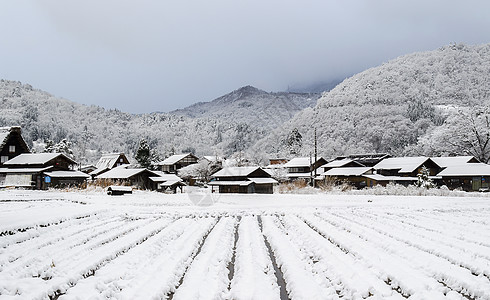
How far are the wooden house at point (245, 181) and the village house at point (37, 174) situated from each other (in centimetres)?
2018

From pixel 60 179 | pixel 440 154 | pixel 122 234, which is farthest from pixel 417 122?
pixel 122 234

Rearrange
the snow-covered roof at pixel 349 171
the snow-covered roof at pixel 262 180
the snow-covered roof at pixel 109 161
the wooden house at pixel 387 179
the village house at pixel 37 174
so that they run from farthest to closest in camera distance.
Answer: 1. the snow-covered roof at pixel 109 161
2. the snow-covered roof at pixel 349 171
3. the wooden house at pixel 387 179
4. the village house at pixel 37 174
5. the snow-covered roof at pixel 262 180

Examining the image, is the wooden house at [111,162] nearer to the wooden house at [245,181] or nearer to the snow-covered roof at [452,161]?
the wooden house at [245,181]

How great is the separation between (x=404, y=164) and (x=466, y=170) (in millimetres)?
8491

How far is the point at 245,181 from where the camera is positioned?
47219 mm

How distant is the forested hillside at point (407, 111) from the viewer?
7088cm

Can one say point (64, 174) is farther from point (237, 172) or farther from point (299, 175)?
point (299, 175)

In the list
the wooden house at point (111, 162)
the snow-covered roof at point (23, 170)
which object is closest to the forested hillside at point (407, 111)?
the wooden house at point (111, 162)

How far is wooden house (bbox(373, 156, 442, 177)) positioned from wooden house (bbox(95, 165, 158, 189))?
37.7 metres

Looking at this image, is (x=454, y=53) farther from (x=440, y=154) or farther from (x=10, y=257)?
(x=10, y=257)

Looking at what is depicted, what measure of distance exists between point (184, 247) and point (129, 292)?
3.69 m

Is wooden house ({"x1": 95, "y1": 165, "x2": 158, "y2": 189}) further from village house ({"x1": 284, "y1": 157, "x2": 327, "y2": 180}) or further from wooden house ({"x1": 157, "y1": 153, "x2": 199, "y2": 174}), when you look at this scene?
wooden house ({"x1": 157, "y1": 153, "x2": 199, "y2": 174})

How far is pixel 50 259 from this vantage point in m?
7.77

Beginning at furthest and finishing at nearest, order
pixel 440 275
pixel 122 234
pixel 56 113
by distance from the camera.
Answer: pixel 56 113 < pixel 122 234 < pixel 440 275
